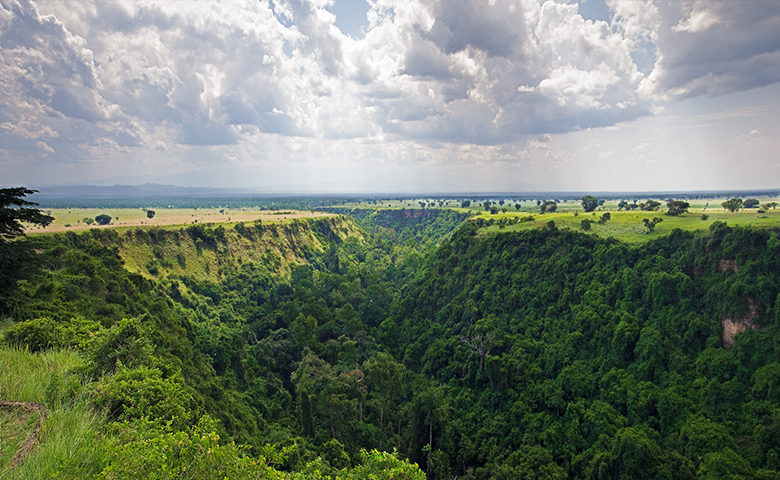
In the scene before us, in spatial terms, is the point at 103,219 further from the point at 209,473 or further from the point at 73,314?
the point at 209,473

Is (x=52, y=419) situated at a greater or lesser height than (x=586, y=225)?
lesser

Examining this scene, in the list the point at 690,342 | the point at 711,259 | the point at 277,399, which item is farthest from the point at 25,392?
the point at 711,259

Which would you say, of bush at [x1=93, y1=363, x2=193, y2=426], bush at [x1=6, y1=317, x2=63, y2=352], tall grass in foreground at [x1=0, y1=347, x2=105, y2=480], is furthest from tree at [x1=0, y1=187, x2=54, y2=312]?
bush at [x1=93, y1=363, x2=193, y2=426]

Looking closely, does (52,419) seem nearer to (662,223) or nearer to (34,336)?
(34,336)

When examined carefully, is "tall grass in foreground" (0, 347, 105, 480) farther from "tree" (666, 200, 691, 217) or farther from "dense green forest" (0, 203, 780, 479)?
"tree" (666, 200, 691, 217)

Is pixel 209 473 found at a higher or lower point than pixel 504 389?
higher

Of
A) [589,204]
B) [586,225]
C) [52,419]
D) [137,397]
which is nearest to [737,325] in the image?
[586,225]
